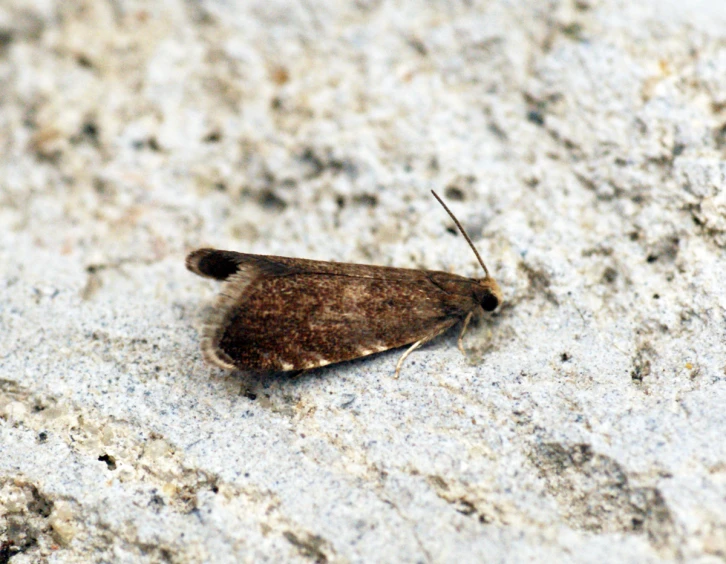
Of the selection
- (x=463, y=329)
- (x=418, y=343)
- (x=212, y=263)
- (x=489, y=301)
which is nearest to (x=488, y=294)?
(x=489, y=301)

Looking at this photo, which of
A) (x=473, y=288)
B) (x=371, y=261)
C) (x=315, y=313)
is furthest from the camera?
(x=371, y=261)

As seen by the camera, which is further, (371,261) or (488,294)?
(371,261)

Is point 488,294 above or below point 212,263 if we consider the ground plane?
above

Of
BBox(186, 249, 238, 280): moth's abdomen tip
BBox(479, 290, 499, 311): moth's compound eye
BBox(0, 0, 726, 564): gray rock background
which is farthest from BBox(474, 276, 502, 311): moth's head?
BBox(186, 249, 238, 280): moth's abdomen tip

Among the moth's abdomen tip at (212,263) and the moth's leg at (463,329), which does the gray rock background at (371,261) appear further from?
the moth's abdomen tip at (212,263)

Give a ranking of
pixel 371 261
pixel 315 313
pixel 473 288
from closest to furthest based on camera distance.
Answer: pixel 315 313 → pixel 473 288 → pixel 371 261

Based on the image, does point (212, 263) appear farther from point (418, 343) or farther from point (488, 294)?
point (488, 294)

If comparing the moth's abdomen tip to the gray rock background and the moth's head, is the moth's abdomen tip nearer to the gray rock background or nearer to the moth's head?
the gray rock background
